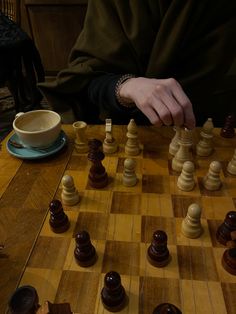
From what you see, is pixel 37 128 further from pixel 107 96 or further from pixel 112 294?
pixel 112 294

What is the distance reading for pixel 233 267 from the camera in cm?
66

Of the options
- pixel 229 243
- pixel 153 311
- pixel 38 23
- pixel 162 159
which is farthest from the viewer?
pixel 38 23

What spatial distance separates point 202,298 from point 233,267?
10cm

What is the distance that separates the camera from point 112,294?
583 millimetres

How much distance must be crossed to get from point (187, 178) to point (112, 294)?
0.41 meters

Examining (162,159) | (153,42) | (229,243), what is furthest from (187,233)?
(153,42)

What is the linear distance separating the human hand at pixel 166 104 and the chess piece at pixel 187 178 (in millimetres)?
126

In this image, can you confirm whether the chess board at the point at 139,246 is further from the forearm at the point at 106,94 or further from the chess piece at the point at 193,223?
the forearm at the point at 106,94

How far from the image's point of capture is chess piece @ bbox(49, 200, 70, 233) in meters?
0.75

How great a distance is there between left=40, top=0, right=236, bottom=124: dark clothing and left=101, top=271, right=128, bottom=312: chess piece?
0.75 m

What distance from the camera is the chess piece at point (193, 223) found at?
28.8 inches

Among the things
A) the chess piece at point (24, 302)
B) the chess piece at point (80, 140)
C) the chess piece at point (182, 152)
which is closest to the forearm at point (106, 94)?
the chess piece at point (80, 140)

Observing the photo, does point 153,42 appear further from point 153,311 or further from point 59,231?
point 153,311

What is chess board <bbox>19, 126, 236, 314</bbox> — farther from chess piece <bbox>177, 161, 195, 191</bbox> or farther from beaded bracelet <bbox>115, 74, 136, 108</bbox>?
beaded bracelet <bbox>115, 74, 136, 108</bbox>
